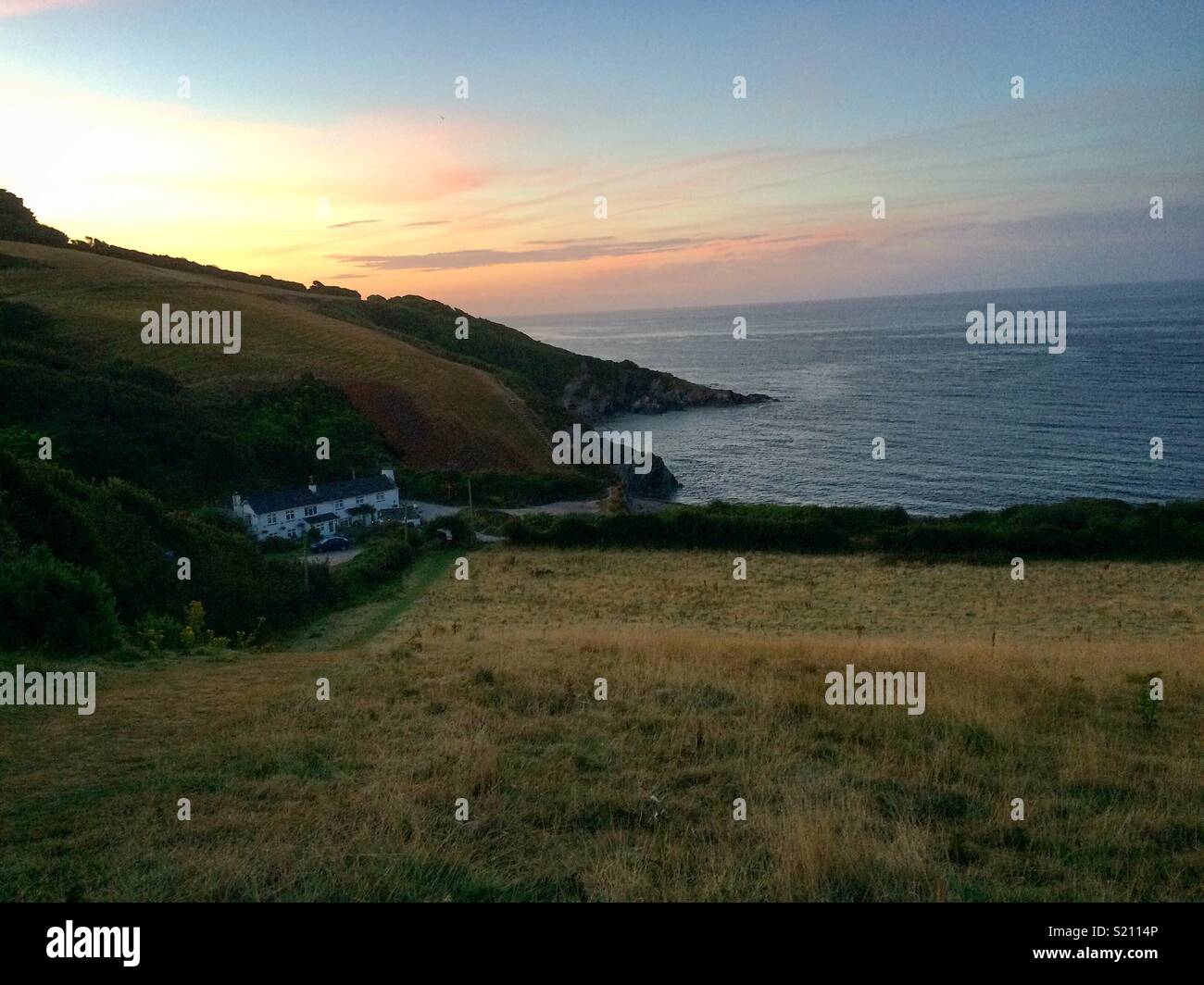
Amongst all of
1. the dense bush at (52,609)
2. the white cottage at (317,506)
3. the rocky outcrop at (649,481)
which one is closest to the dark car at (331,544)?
the white cottage at (317,506)

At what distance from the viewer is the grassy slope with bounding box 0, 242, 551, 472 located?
62.0 meters

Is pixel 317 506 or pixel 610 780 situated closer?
pixel 610 780

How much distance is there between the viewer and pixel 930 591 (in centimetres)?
3312

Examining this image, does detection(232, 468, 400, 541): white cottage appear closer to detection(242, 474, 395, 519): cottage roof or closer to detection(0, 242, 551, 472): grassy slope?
detection(242, 474, 395, 519): cottage roof

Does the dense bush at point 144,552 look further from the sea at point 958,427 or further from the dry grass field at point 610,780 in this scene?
the sea at point 958,427

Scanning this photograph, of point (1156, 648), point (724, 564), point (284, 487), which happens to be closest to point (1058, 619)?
point (1156, 648)

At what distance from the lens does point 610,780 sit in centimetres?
738

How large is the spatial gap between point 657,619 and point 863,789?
19.8 m

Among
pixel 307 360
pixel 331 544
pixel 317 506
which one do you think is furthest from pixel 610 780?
pixel 307 360

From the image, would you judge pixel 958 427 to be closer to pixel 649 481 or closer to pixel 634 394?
pixel 649 481

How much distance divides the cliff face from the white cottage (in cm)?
6136


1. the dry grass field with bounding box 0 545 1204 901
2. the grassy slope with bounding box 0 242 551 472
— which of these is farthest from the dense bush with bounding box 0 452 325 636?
the grassy slope with bounding box 0 242 551 472

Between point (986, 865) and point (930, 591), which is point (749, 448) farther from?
point (986, 865)

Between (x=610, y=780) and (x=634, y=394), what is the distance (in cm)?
10956
